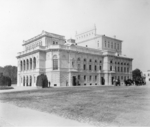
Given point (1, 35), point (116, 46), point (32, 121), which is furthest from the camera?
point (116, 46)

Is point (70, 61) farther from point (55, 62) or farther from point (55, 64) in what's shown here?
point (55, 64)

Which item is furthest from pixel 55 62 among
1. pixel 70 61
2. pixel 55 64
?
pixel 70 61

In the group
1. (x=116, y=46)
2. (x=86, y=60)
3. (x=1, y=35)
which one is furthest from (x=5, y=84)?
(x=116, y=46)

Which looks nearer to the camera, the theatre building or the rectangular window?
the rectangular window

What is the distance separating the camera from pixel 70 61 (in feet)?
122

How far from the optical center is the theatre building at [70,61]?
3556 centimetres

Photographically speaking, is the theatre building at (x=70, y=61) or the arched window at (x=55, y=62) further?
the theatre building at (x=70, y=61)

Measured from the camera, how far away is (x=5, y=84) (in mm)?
31484

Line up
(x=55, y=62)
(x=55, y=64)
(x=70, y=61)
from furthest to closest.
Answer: (x=70, y=61), (x=55, y=62), (x=55, y=64)

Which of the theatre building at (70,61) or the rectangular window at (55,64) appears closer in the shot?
the rectangular window at (55,64)

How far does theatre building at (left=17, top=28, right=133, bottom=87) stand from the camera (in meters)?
35.6

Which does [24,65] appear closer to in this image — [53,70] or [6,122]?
[53,70]

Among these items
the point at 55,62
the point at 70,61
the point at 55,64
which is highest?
the point at 70,61

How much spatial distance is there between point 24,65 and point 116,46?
103ft
